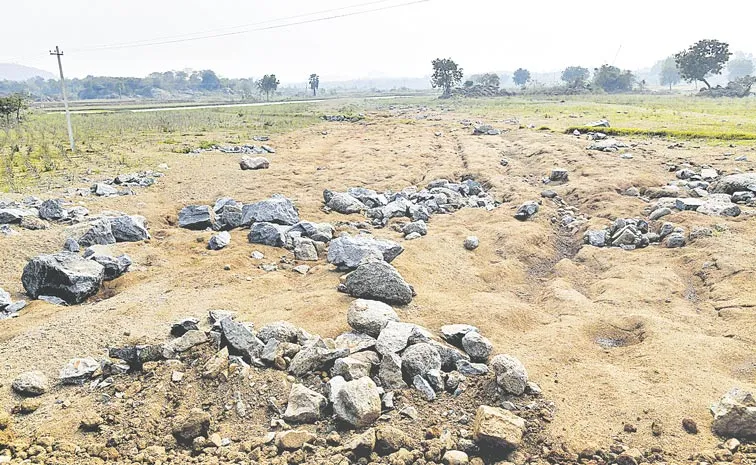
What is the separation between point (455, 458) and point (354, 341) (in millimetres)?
2093

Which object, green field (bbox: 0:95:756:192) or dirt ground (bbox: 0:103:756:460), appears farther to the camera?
green field (bbox: 0:95:756:192)

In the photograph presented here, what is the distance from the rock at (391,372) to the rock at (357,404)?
0.42m

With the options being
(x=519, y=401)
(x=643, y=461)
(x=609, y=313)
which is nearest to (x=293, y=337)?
(x=519, y=401)

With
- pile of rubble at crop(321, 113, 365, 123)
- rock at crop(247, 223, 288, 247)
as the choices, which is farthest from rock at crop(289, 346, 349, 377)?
pile of rubble at crop(321, 113, 365, 123)

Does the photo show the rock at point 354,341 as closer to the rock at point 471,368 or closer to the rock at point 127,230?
the rock at point 471,368

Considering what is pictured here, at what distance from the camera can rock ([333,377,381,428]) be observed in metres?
4.84

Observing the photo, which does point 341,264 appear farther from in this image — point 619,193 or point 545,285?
point 619,193

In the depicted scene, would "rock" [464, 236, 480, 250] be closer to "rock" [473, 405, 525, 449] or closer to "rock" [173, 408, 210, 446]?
"rock" [473, 405, 525, 449]

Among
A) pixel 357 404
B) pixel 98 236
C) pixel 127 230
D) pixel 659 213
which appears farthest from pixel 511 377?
pixel 98 236

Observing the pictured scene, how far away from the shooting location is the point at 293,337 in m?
6.19

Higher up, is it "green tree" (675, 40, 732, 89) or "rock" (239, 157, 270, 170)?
"green tree" (675, 40, 732, 89)

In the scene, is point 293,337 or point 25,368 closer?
point 25,368

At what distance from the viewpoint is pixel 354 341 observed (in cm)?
620

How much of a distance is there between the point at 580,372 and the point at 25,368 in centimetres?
640
